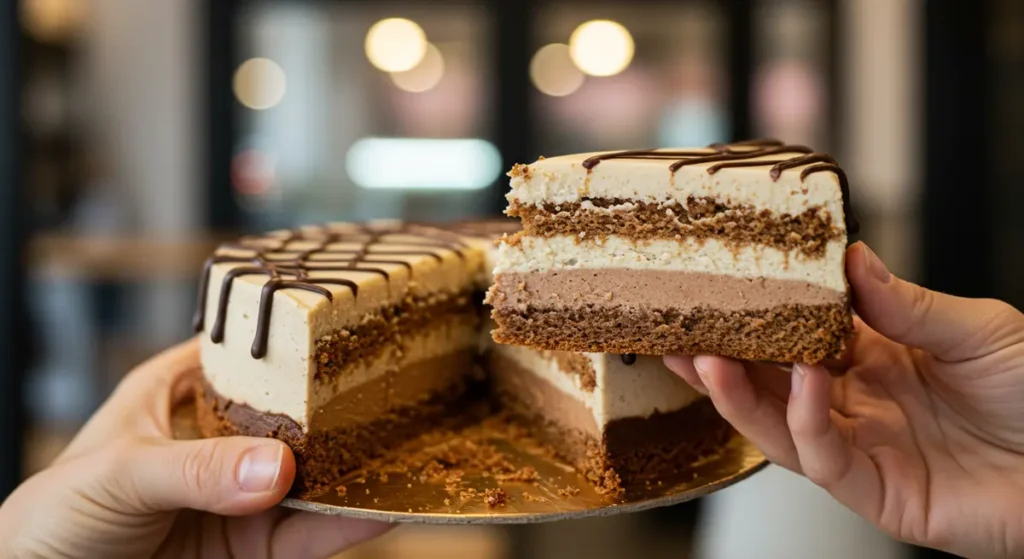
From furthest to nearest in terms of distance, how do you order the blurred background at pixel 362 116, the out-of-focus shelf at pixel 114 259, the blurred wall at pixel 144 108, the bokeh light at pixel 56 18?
the blurred wall at pixel 144 108
the bokeh light at pixel 56 18
the blurred background at pixel 362 116
the out-of-focus shelf at pixel 114 259

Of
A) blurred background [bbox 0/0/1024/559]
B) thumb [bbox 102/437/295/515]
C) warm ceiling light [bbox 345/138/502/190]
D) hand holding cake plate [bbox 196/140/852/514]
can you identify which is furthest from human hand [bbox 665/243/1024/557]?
warm ceiling light [bbox 345/138/502/190]

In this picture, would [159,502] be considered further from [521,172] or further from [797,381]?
[797,381]

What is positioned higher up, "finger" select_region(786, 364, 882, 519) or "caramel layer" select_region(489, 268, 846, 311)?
"caramel layer" select_region(489, 268, 846, 311)

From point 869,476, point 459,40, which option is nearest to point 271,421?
point 869,476

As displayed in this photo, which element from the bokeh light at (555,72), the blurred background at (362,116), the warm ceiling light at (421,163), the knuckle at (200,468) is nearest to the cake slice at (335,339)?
the knuckle at (200,468)

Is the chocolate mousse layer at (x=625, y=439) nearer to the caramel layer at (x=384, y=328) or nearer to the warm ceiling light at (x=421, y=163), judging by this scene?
the caramel layer at (x=384, y=328)

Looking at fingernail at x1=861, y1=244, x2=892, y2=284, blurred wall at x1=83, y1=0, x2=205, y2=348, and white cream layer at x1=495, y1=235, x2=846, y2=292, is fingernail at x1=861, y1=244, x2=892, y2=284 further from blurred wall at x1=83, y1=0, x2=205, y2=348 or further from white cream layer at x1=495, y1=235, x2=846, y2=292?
blurred wall at x1=83, y1=0, x2=205, y2=348
